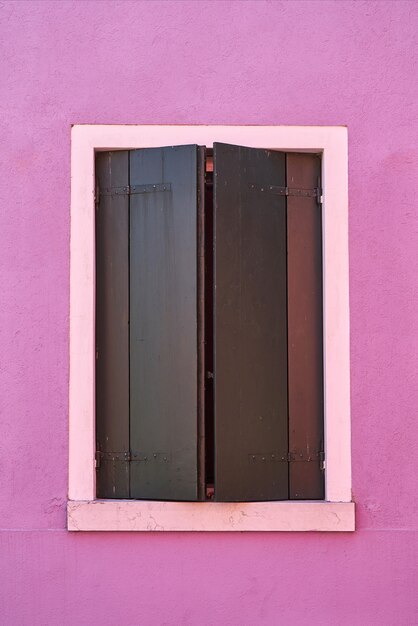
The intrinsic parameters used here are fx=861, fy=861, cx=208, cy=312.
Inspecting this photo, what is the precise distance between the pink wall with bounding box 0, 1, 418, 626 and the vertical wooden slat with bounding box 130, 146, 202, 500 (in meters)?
0.31

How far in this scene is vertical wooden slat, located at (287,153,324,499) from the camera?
16.0 feet

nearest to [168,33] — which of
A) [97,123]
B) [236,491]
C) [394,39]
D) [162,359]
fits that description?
[97,123]

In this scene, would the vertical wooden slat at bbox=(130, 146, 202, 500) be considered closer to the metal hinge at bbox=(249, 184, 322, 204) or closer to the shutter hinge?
the shutter hinge

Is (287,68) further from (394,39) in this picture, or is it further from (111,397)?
A: (111,397)

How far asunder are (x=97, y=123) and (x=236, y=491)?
221cm

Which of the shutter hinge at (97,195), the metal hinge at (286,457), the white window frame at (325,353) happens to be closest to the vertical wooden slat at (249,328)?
the metal hinge at (286,457)

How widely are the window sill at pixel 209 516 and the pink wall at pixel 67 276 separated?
75 mm

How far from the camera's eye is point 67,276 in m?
4.88

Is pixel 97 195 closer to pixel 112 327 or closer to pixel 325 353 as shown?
pixel 112 327

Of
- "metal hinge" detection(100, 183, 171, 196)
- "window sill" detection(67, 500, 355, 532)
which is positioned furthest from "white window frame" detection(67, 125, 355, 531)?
"metal hinge" detection(100, 183, 171, 196)

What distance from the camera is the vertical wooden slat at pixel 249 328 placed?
4754mm

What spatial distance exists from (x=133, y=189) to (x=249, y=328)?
40.7 inches

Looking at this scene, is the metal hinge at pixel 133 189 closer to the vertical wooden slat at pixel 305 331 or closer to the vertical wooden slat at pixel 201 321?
the vertical wooden slat at pixel 201 321

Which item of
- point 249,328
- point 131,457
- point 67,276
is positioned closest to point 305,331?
point 249,328
